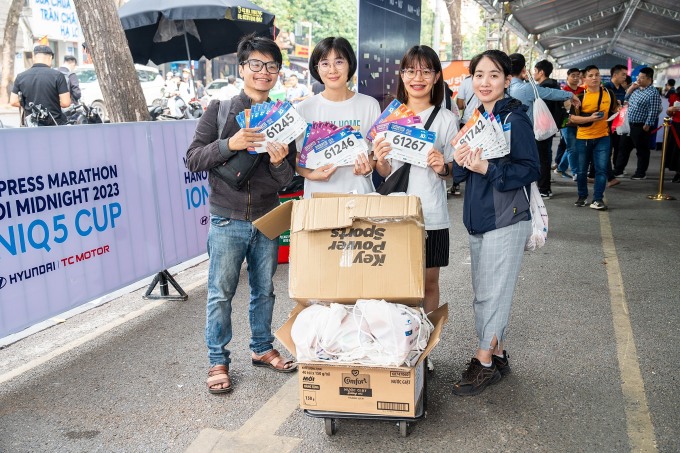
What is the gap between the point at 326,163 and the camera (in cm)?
337

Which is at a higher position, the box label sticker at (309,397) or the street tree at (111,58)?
the street tree at (111,58)

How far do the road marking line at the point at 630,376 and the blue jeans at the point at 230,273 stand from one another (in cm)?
209

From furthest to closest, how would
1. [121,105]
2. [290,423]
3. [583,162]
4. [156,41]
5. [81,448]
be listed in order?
[156,41], [583,162], [121,105], [290,423], [81,448]

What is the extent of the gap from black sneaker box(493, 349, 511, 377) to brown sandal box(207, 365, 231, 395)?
5.14ft

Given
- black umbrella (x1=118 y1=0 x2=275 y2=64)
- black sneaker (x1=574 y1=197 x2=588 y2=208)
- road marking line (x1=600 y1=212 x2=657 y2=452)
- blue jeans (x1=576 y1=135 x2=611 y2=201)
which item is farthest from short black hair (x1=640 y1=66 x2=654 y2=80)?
road marking line (x1=600 y1=212 x2=657 y2=452)

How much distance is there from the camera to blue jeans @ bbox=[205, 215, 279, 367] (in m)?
3.55

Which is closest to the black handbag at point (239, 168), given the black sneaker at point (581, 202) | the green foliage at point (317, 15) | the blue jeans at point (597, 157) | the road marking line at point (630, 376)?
the road marking line at point (630, 376)

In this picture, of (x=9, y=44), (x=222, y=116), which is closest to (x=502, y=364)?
(x=222, y=116)

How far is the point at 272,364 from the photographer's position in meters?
3.93

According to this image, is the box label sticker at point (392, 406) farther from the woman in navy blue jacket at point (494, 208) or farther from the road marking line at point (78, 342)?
the road marking line at point (78, 342)

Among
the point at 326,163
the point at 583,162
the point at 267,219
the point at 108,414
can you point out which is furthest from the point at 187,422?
the point at 583,162

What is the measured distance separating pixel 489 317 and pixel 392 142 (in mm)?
1118

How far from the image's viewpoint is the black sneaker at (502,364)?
3.74 metres

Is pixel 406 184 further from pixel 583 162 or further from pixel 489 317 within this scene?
pixel 583 162
